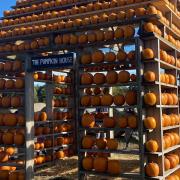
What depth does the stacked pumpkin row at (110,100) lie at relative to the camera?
8961 millimetres

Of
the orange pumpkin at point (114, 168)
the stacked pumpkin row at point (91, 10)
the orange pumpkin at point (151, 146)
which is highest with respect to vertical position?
the stacked pumpkin row at point (91, 10)

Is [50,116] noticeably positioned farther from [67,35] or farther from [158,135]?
[158,135]

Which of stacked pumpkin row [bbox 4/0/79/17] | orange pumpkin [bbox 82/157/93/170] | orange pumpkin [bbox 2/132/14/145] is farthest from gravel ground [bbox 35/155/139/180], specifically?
stacked pumpkin row [bbox 4/0/79/17]

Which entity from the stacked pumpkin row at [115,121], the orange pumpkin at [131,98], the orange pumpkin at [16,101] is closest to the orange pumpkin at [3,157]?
the orange pumpkin at [16,101]

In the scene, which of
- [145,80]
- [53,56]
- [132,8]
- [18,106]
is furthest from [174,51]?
[18,106]

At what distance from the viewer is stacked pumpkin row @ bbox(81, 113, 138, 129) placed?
29.2 feet

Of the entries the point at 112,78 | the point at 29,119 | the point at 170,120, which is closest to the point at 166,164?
the point at 170,120

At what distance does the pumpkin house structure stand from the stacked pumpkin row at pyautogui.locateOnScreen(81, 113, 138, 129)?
2 centimetres

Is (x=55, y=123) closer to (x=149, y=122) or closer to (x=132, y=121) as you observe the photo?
(x=132, y=121)

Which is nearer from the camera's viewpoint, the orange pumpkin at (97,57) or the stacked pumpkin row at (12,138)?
the orange pumpkin at (97,57)

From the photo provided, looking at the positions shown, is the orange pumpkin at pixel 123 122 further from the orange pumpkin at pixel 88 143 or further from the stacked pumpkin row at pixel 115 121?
the orange pumpkin at pixel 88 143

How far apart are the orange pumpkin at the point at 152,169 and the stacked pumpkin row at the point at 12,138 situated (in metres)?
3.76

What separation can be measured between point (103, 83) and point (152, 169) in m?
2.50

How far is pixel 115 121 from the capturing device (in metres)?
9.28
